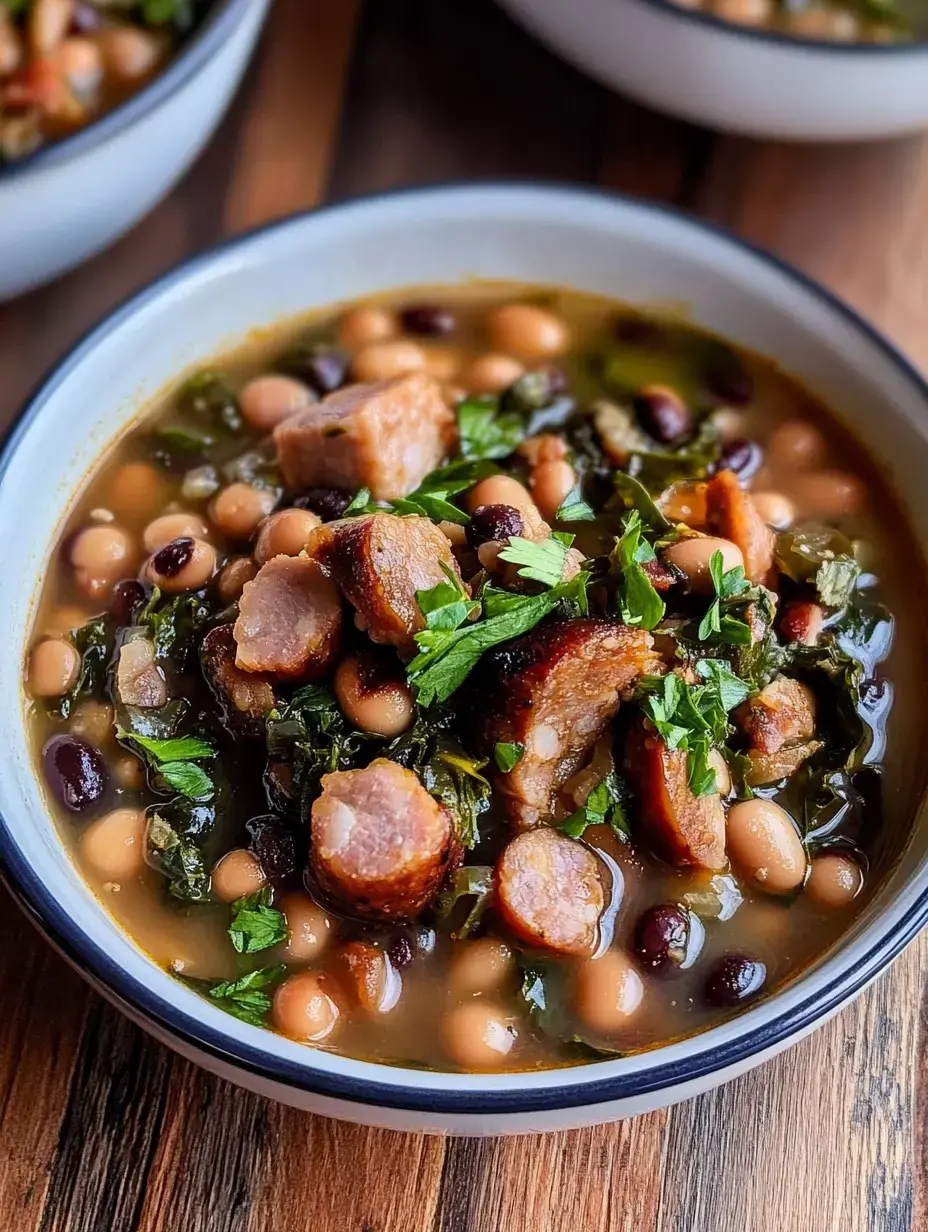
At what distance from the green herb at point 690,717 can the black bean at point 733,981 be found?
35cm

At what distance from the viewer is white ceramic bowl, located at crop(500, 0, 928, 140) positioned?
3.64m

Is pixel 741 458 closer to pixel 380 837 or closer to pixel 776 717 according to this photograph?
pixel 776 717

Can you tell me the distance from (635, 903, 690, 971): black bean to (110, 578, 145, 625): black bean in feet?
4.43

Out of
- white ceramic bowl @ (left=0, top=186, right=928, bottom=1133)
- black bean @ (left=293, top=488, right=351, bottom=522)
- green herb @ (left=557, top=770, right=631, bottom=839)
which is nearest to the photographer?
white ceramic bowl @ (left=0, top=186, right=928, bottom=1133)

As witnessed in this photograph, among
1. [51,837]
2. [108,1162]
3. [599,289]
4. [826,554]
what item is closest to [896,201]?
[599,289]

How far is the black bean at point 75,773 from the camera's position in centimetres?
296

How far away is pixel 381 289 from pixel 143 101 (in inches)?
29.9

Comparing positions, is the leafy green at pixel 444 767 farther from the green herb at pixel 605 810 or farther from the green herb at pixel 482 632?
the green herb at pixel 605 810

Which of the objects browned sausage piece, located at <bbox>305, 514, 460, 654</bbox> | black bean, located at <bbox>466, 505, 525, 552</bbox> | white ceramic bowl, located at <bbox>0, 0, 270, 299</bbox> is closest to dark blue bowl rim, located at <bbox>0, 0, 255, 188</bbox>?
white ceramic bowl, located at <bbox>0, 0, 270, 299</bbox>

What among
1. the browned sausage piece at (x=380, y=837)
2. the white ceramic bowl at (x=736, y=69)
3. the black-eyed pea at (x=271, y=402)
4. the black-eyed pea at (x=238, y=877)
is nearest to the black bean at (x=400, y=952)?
the browned sausage piece at (x=380, y=837)

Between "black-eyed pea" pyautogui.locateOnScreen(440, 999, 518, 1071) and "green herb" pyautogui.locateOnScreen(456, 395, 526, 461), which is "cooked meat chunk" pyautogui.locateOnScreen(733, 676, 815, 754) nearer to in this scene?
"black-eyed pea" pyautogui.locateOnScreen(440, 999, 518, 1071)

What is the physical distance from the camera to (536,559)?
111 inches

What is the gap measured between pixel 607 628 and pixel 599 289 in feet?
4.32

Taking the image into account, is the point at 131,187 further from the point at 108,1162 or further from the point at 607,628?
the point at 108,1162
